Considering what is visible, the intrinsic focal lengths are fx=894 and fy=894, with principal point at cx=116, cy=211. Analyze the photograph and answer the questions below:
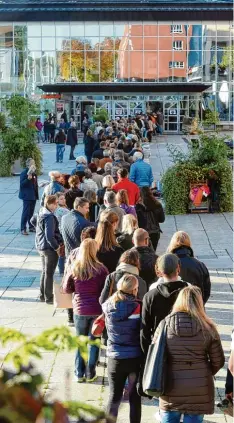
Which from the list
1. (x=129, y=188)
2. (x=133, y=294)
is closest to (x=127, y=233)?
(x=133, y=294)

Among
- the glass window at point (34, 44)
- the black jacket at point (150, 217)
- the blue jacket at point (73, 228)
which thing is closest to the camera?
the blue jacket at point (73, 228)

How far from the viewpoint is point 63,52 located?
2302 inches

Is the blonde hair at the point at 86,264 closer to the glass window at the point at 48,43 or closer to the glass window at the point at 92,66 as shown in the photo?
the glass window at the point at 92,66

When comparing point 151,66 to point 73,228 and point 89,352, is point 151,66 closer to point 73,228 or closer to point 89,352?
point 73,228

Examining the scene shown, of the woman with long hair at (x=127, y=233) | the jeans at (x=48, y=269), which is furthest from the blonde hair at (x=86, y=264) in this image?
the jeans at (x=48, y=269)

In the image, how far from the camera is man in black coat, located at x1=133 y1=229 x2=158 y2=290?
866 cm

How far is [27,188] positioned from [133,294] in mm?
11819

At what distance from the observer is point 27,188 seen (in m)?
18.4

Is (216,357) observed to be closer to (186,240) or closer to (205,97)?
(186,240)

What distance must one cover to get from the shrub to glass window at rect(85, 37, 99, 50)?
127 feet

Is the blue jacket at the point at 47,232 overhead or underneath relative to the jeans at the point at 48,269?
overhead

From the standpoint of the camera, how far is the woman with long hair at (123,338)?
665 cm

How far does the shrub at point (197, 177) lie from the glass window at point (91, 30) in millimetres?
39126

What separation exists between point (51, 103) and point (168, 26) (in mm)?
9420
